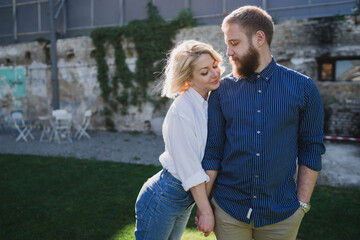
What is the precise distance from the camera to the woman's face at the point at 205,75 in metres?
1.81

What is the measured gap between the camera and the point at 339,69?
9.16 m

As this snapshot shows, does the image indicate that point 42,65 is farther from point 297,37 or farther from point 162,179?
point 162,179

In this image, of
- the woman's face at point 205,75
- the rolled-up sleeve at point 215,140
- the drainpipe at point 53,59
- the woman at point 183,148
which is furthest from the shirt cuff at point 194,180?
the drainpipe at point 53,59

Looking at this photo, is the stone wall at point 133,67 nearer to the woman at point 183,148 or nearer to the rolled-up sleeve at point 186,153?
the woman at point 183,148

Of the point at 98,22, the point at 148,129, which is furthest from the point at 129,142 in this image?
the point at 98,22

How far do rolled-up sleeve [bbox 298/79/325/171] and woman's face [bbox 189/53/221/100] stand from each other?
1.75 ft

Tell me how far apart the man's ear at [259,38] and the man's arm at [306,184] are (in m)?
0.77

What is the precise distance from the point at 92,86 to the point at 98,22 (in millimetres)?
2782

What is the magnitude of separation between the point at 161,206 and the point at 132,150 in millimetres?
6677

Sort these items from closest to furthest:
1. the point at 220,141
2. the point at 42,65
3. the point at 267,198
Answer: the point at 267,198
the point at 220,141
the point at 42,65

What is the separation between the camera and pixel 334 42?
8914mm

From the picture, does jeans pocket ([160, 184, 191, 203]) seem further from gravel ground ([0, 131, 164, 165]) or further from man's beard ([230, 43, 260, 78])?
gravel ground ([0, 131, 164, 165])

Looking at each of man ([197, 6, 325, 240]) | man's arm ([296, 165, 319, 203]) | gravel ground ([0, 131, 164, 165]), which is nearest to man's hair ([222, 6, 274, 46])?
man ([197, 6, 325, 240])

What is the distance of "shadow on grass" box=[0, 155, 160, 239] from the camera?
3709mm
